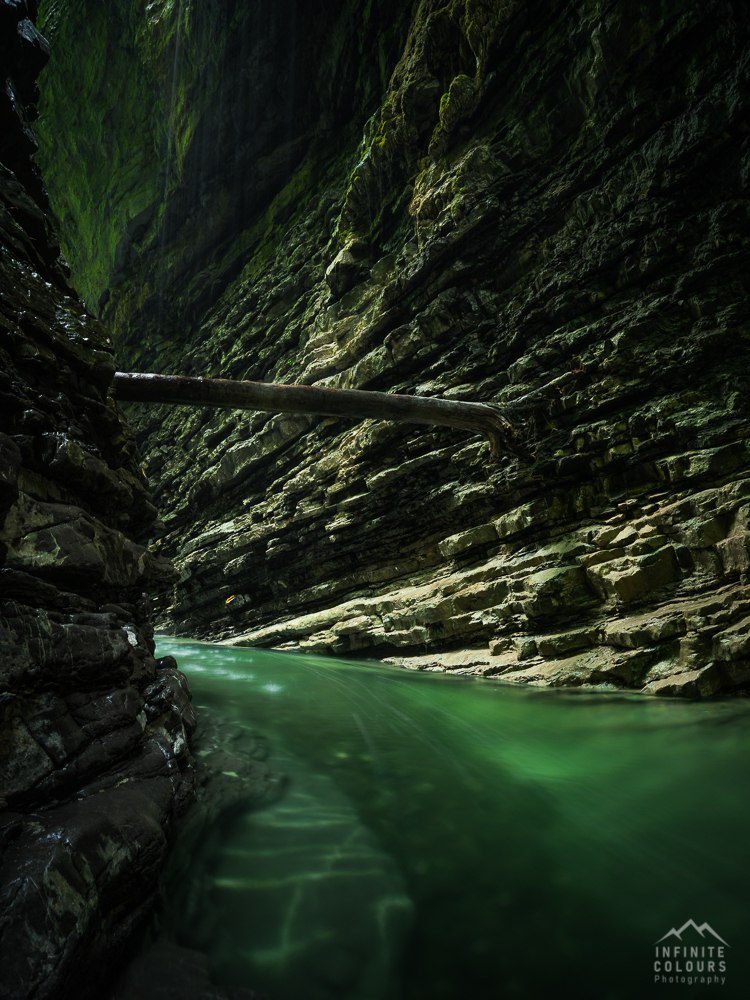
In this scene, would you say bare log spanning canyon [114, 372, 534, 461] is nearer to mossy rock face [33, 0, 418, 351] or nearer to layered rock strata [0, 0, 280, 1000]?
layered rock strata [0, 0, 280, 1000]

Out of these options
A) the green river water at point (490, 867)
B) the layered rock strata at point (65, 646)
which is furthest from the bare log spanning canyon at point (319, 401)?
the green river water at point (490, 867)

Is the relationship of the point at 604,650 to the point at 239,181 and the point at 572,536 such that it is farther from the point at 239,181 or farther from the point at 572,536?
the point at 239,181

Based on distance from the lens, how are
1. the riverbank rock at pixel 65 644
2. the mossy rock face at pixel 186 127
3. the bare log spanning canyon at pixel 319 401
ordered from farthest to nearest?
the mossy rock face at pixel 186 127
the bare log spanning canyon at pixel 319 401
the riverbank rock at pixel 65 644

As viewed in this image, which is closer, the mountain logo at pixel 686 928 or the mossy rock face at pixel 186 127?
the mountain logo at pixel 686 928

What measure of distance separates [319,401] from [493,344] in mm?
4377

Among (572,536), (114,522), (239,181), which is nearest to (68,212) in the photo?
(239,181)

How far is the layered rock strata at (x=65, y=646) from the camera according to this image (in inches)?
62.4

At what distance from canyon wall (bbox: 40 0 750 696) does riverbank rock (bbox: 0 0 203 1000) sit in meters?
5.30

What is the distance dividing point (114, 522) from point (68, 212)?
29.6m

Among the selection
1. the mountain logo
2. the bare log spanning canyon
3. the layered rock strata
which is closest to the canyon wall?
the bare log spanning canyon

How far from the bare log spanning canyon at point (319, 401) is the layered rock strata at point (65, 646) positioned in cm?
256

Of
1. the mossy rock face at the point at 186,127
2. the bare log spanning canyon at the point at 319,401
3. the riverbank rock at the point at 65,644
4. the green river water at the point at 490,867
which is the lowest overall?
the green river water at the point at 490,867

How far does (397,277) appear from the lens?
1116 centimetres

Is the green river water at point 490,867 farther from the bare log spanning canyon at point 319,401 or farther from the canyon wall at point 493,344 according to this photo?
the bare log spanning canyon at point 319,401
